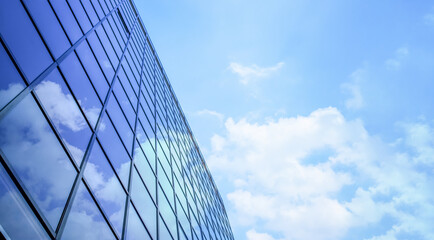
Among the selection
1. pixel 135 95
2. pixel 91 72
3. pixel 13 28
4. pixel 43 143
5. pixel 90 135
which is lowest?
pixel 43 143

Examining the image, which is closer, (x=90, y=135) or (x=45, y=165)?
(x=45, y=165)

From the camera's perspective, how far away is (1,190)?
386 centimetres

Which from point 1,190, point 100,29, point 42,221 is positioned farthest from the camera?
point 100,29

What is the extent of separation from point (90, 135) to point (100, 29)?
6543 mm

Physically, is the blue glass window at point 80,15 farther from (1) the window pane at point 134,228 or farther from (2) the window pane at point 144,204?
(1) the window pane at point 134,228

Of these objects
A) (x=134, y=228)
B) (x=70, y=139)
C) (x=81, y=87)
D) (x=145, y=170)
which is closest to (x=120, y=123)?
(x=145, y=170)

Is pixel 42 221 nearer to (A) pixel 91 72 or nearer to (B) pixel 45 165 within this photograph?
(B) pixel 45 165

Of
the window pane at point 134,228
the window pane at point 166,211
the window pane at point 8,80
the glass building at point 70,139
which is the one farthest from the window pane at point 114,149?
the window pane at point 8,80

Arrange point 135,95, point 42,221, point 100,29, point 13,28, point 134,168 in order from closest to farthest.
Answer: point 42,221 < point 13,28 < point 134,168 < point 100,29 < point 135,95

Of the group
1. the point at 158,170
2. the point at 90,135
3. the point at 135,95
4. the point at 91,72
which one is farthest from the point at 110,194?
the point at 135,95

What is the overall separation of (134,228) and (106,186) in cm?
152

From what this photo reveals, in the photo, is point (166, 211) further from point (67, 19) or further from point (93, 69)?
point (67, 19)

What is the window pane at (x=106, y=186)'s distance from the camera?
6.53 metres

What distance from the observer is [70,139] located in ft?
20.1
